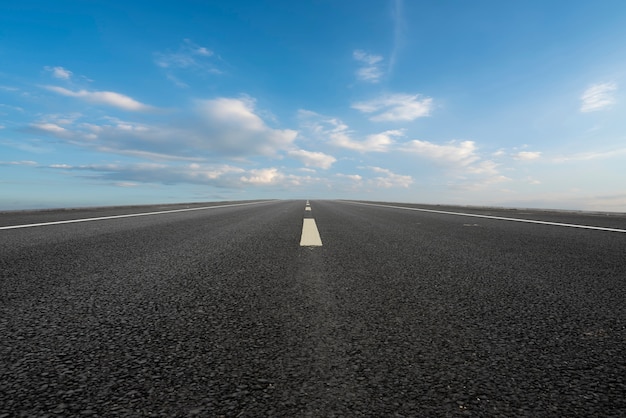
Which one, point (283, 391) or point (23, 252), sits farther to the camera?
point (23, 252)

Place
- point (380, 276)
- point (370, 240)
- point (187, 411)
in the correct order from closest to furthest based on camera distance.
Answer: point (187, 411), point (380, 276), point (370, 240)

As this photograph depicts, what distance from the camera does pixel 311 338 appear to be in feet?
4.85

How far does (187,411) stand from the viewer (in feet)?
Result: 3.25

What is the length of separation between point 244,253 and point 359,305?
1.87 m

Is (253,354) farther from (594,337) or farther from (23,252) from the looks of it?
(23,252)

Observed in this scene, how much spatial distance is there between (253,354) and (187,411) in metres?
0.37

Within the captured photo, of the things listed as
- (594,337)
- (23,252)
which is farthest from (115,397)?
(23,252)

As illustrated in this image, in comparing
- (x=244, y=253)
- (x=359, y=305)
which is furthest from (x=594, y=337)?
(x=244, y=253)

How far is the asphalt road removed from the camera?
1044mm

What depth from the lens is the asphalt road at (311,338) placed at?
3.43 feet

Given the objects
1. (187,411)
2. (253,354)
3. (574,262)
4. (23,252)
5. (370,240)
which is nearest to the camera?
(187,411)

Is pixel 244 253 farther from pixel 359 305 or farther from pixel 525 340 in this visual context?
pixel 525 340

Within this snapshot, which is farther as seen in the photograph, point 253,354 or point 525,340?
point 525,340

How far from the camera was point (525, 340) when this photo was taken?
148 cm
